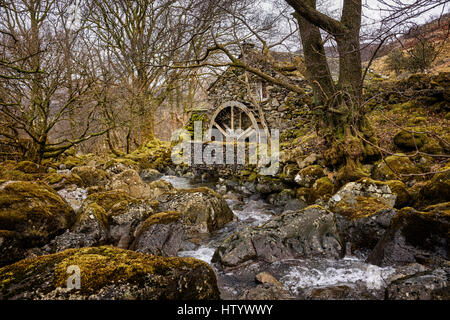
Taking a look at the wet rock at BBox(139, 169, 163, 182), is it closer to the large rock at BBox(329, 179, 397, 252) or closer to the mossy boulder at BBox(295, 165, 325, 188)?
the mossy boulder at BBox(295, 165, 325, 188)

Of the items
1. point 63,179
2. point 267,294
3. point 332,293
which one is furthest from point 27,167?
point 332,293

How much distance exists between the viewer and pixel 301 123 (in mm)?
12305

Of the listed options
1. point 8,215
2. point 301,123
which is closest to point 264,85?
point 301,123

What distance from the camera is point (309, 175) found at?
7109 millimetres

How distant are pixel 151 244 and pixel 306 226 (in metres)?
2.52

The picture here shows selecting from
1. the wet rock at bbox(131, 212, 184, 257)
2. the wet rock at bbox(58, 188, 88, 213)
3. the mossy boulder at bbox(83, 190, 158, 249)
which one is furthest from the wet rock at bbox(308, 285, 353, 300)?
the wet rock at bbox(58, 188, 88, 213)

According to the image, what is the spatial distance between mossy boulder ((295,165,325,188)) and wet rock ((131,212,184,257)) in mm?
4266

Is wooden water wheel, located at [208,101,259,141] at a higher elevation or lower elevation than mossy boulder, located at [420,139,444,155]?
higher

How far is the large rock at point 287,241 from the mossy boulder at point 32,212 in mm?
2545

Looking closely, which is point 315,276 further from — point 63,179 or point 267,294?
point 63,179

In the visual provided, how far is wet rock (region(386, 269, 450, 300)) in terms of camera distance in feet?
6.89

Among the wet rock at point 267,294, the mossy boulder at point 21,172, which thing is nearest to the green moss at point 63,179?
the mossy boulder at point 21,172

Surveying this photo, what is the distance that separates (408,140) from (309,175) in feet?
8.27
